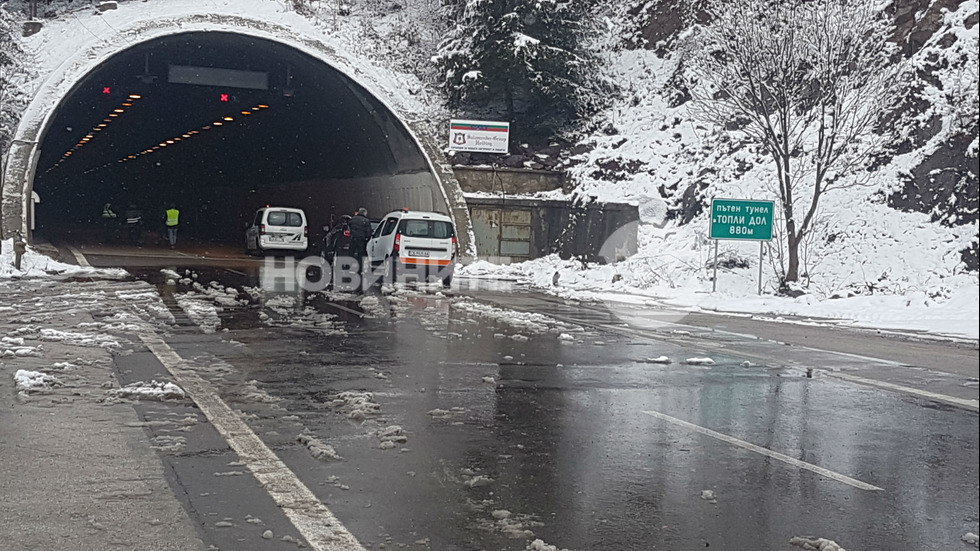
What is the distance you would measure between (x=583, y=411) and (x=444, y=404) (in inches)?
48.1

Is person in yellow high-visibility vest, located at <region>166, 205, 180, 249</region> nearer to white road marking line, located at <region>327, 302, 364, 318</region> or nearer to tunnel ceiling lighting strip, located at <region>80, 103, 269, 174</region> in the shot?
tunnel ceiling lighting strip, located at <region>80, 103, 269, 174</region>

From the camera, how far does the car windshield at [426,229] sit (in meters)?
25.2

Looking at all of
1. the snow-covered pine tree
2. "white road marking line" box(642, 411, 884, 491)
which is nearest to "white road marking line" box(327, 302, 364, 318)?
"white road marking line" box(642, 411, 884, 491)

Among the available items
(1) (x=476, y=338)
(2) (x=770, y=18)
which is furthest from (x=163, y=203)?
(1) (x=476, y=338)

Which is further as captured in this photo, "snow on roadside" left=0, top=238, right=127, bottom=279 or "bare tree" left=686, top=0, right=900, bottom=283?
"snow on roadside" left=0, top=238, right=127, bottom=279

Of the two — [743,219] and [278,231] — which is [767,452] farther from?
[278,231]

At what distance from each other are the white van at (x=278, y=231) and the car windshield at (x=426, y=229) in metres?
10.8

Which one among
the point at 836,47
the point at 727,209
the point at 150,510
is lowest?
the point at 150,510

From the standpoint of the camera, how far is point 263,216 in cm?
3494

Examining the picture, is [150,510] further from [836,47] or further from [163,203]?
[163,203]

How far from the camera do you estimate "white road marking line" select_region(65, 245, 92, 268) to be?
2733 cm

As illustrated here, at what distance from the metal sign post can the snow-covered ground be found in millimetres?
1171

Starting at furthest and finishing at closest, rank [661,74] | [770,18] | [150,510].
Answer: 1. [661,74]
2. [770,18]
3. [150,510]

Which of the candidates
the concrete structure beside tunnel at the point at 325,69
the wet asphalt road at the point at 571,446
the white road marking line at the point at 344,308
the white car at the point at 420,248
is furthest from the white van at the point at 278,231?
the wet asphalt road at the point at 571,446
